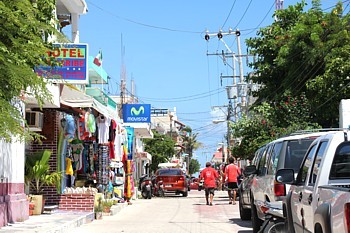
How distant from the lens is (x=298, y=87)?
1051 inches

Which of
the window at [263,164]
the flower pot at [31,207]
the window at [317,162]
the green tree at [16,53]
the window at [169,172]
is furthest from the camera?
the window at [169,172]

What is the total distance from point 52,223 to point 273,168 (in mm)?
5943

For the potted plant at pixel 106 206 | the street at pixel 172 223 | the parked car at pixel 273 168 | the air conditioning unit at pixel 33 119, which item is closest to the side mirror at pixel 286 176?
the parked car at pixel 273 168

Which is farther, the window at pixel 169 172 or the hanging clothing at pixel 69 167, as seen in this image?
the window at pixel 169 172

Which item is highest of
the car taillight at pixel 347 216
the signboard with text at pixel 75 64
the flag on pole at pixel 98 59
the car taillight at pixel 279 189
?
the flag on pole at pixel 98 59

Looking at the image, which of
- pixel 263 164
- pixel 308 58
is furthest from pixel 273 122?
pixel 263 164

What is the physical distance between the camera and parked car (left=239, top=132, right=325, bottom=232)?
9.98 metres

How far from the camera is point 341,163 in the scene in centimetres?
643

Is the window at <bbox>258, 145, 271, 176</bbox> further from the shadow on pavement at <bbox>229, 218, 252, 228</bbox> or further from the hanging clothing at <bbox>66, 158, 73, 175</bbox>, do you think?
the hanging clothing at <bbox>66, 158, 73, 175</bbox>

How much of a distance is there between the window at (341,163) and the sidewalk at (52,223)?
24.3ft

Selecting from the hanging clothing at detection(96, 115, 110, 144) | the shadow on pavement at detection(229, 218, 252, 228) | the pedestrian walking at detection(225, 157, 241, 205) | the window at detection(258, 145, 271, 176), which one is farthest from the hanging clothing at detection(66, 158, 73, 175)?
the window at detection(258, 145, 271, 176)

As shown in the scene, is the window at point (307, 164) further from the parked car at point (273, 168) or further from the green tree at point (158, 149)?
the green tree at point (158, 149)

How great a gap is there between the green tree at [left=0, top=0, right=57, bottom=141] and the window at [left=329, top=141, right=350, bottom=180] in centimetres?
408

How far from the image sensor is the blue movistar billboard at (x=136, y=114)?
1469 inches
